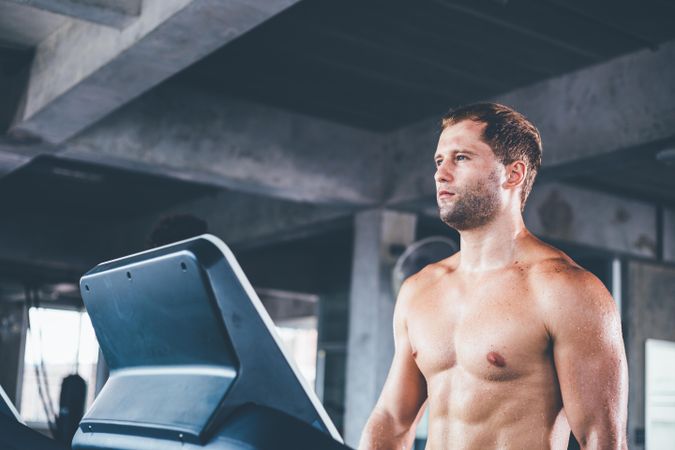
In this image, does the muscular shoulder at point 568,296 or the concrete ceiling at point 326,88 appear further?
the concrete ceiling at point 326,88

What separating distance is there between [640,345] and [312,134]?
149 inches

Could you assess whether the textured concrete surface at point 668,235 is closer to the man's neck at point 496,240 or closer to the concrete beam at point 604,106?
the concrete beam at point 604,106

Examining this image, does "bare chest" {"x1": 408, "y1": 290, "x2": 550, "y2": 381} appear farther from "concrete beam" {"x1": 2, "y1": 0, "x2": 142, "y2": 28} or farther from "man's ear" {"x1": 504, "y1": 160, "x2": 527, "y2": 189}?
"concrete beam" {"x1": 2, "y1": 0, "x2": 142, "y2": 28}

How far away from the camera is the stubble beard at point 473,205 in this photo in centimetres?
176

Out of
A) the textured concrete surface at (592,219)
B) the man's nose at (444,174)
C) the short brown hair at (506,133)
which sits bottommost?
Answer: the man's nose at (444,174)

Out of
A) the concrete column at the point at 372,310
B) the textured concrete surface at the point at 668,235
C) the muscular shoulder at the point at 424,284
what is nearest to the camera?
the muscular shoulder at the point at 424,284

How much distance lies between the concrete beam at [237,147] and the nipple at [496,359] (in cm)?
399

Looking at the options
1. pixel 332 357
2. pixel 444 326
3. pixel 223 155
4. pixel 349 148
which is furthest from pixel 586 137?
pixel 332 357

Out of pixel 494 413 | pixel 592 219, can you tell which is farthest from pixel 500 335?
pixel 592 219

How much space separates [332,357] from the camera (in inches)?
402

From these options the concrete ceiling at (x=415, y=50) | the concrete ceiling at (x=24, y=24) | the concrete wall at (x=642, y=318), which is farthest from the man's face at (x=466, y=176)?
the concrete wall at (x=642, y=318)

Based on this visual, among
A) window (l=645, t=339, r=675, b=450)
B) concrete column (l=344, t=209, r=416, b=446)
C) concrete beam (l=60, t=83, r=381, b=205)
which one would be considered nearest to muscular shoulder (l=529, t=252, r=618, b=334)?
concrete beam (l=60, t=83, r=381, b=205)

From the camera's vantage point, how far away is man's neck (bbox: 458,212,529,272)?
1.90 meters

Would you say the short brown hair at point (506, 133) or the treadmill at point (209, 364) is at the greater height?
the short brown hair at point (506, 133)
